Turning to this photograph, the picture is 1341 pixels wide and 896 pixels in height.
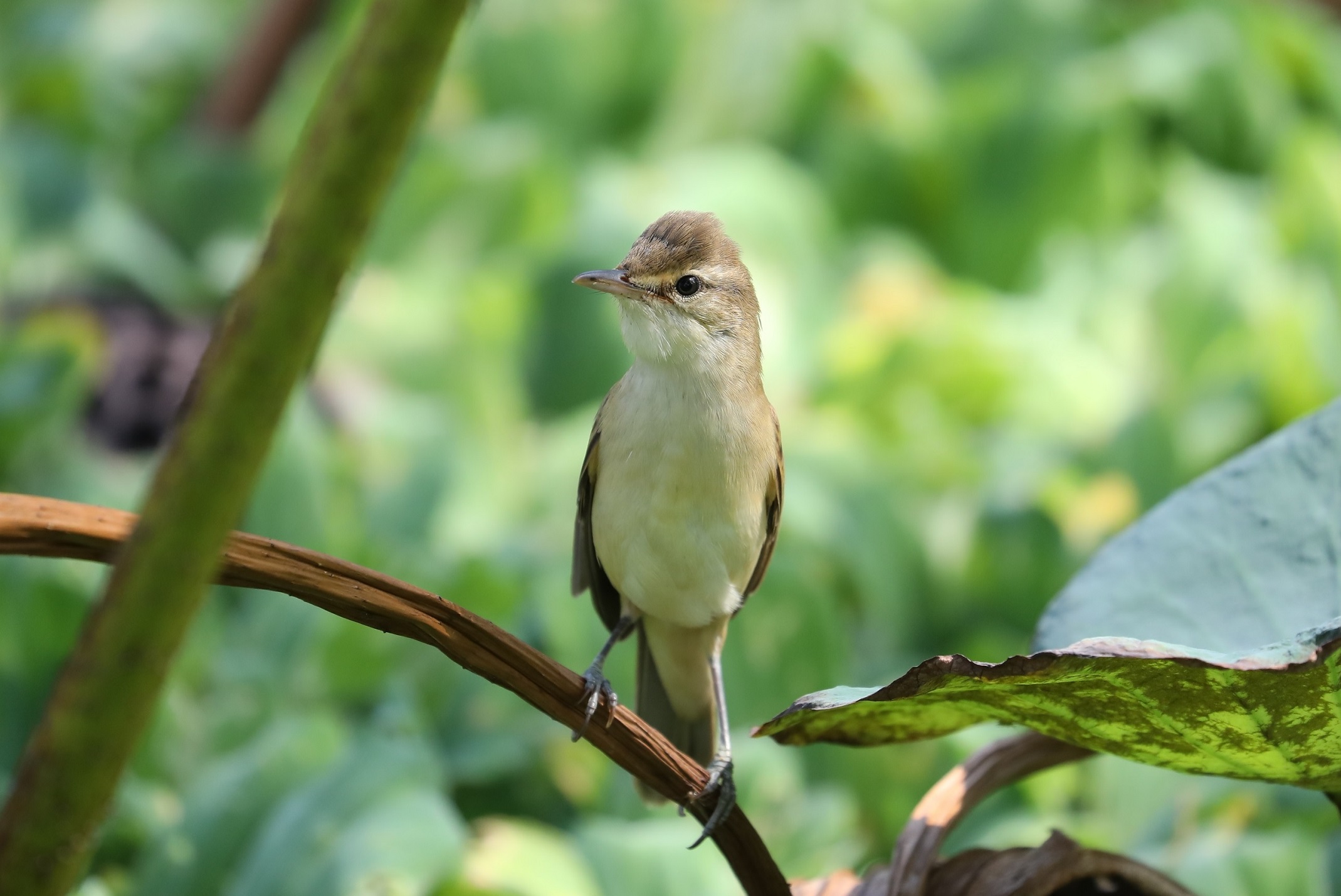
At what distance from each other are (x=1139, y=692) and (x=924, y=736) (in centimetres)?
18

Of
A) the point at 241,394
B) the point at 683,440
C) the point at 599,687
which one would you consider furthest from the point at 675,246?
the point at 241,394

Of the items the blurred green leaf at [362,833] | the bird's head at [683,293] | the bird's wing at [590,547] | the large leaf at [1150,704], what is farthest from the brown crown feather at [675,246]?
the blurred green leaf at [362,833]

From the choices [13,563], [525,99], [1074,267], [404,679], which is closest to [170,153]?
[525,99]

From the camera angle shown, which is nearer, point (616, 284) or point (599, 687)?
point (599, 687)

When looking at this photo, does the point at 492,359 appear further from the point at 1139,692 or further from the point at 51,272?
the point at 1139,692

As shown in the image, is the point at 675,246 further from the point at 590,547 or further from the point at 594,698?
the point at 594,698

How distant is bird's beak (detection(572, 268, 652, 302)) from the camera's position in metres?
1.06

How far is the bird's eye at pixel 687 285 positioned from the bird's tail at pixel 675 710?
29 cm

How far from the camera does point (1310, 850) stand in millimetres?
1240

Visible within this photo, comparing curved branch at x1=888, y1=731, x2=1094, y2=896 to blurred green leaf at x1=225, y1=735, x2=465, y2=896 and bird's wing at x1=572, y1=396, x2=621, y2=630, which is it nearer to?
bird's wing at x1=572, y1=396, x2=621, y2=630

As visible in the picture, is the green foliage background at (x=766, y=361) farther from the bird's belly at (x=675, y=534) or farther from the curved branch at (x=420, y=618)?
the curved branch at (x=420, y=618)

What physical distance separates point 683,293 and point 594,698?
44cm

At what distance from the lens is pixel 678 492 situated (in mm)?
1052

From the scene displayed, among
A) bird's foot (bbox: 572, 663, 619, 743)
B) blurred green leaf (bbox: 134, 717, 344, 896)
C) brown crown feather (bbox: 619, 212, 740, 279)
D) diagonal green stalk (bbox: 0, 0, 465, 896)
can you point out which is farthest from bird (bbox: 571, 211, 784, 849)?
diagonal green stalk (bbox: 0, 0, 465, 896)
